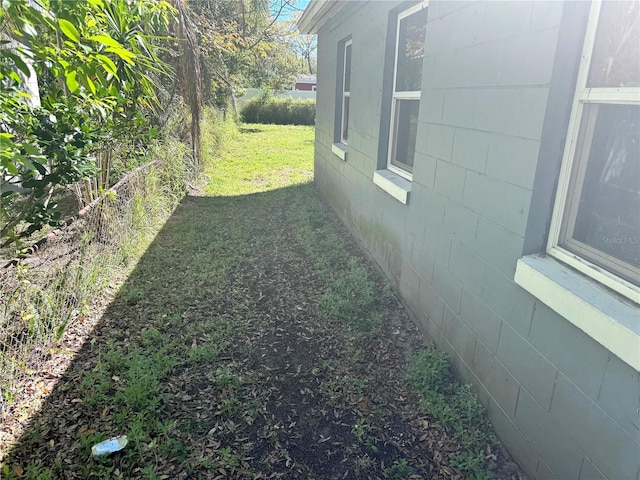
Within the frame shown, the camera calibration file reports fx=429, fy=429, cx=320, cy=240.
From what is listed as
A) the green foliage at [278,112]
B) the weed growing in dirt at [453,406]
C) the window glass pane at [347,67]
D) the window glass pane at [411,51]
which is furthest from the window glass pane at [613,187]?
the green foliage at [278,112]

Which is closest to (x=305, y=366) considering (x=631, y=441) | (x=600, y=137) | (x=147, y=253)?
(x=631, y=441)

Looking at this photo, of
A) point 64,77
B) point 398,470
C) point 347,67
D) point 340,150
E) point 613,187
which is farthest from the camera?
point 347,67

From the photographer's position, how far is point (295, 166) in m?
11.4

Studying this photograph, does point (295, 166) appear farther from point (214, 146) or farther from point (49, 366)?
point (49, 366)

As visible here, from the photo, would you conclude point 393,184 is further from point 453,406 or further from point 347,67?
point 347,67

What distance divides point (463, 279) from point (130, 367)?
2316mm

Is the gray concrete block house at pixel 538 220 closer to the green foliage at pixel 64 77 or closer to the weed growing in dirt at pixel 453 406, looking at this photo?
the weed growing in dirt at pixel 453 406

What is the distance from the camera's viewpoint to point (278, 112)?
2541cm

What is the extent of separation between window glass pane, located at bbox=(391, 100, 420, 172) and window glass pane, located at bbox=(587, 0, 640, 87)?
2096 mm

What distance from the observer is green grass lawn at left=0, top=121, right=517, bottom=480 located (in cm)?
227

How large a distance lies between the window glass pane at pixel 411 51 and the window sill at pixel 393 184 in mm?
796

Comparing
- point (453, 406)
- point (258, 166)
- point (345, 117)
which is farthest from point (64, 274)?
point (258, 166)

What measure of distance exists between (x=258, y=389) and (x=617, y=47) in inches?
103

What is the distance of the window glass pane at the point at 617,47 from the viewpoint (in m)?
1.58
